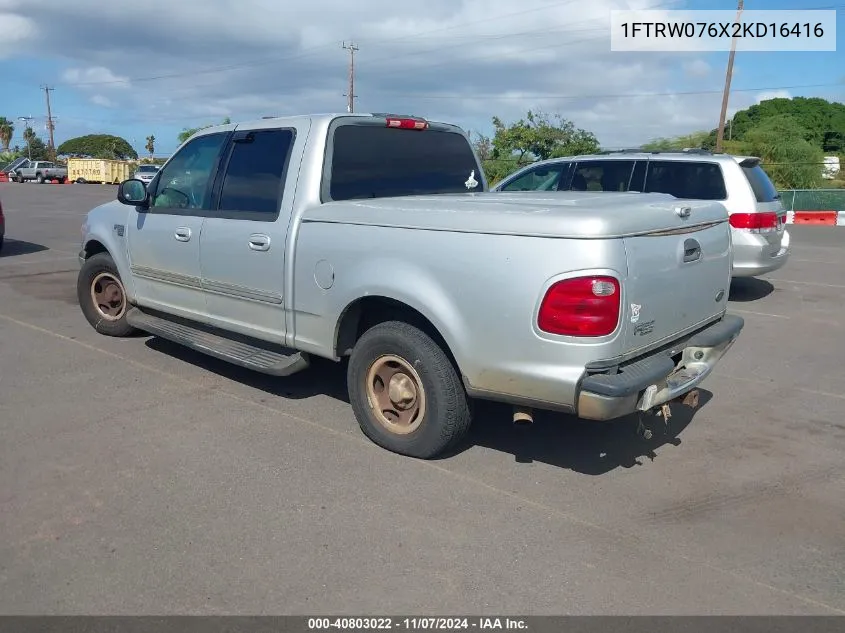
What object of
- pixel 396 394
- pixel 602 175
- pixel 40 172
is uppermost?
pixel 40 172


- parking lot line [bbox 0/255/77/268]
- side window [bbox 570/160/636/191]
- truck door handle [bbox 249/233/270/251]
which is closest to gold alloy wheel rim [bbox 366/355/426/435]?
truck door handle [bbox 249/233/270/251]

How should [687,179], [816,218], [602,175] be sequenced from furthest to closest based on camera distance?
[816,218] → [602,175] → [687,179]

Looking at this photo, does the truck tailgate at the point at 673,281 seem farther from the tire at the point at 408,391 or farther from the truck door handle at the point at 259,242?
the truck door handle at the point at 259,242

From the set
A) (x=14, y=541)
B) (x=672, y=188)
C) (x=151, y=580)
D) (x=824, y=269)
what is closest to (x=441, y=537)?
(x=151, y=580)

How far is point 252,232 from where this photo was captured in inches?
191

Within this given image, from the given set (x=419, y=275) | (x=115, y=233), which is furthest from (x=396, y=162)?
(x=115, y=233)

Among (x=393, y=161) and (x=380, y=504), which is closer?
(x=380, y=504)

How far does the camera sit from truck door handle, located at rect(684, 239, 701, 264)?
13.1 feet

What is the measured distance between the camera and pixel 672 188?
9164 mm

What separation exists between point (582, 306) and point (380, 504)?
56.4 inches

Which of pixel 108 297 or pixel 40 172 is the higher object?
pixel 40 172

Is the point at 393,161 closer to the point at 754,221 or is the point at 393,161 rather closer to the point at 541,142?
the point at 754,221

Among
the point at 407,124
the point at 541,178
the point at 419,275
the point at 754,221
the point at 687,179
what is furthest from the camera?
the point at 541,178

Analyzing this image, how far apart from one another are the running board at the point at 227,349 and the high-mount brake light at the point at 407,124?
1.76 metres
